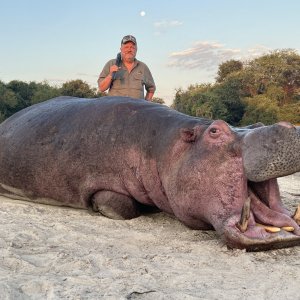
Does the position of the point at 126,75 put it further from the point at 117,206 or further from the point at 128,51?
the point at 117,206

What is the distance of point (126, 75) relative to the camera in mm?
7055

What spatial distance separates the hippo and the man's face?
7.08 feet

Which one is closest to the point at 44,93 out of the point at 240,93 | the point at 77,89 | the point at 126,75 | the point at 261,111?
the point at 77,89

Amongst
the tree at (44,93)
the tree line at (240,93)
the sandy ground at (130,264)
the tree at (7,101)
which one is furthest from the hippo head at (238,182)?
the tree at (44,93)

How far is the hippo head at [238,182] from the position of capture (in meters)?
2.90

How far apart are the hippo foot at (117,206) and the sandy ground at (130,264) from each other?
0.19 m

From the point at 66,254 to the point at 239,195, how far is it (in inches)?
44.6

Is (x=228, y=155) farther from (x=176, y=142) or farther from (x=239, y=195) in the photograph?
(x=176, y=142)

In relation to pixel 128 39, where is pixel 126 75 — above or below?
below

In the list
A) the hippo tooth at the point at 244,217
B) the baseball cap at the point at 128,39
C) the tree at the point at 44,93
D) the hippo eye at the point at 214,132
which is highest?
the tree at the point at 44,93

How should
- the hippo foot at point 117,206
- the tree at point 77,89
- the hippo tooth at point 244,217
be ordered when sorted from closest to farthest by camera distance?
the hippo tooth at point 244,217 → the hippo foot at point 117,206 → the tree at point 77,89

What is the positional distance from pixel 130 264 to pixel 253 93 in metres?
39.2

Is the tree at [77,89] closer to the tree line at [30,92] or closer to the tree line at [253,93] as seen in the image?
the tree line at [30,92]

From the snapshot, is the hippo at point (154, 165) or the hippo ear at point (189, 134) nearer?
the hippo at point (154, 165)
